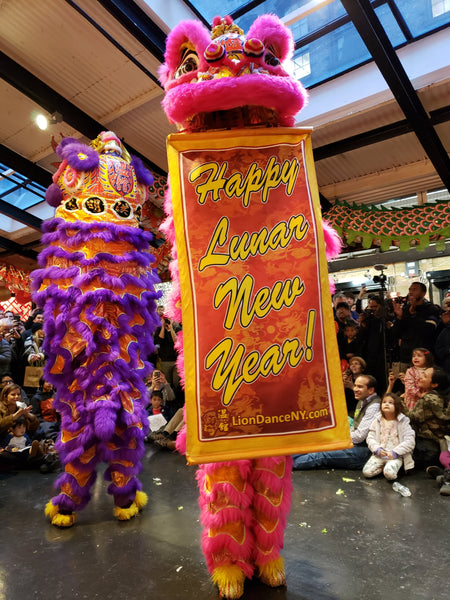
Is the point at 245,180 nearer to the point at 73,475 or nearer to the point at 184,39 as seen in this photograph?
the point at 184,39

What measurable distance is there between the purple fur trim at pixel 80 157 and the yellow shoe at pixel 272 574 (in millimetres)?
2039

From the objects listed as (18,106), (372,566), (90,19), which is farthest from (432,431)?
(18,106)

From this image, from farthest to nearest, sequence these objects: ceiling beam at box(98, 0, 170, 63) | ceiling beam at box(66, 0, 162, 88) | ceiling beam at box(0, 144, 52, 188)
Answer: ceiling beam at box(0, 144, 52, 188) < ceiling beam at box(66, 0, 162, 88) < ceiling beam at box(98, 0, 170, 63)

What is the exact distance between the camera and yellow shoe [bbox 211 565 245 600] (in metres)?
1.45

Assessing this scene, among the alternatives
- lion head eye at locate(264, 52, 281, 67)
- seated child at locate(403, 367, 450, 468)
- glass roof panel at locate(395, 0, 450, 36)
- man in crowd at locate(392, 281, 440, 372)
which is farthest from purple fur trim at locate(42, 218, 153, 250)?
glass roof panel at locate(395, 0, 450, 36)

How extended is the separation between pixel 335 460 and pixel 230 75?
9.14 feet

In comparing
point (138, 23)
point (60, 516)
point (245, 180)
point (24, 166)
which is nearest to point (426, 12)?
point (138, 23)

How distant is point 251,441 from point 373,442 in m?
2.20

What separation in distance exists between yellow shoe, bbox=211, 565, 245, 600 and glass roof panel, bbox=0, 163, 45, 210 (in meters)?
6.86

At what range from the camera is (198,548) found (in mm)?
1913

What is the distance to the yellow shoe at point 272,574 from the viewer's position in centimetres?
154

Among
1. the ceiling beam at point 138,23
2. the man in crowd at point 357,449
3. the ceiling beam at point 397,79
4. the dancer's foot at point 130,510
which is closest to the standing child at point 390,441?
the man in crowd at point 357,449

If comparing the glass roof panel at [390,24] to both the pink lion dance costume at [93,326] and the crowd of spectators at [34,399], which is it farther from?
the crowd of spectators at [34,399]

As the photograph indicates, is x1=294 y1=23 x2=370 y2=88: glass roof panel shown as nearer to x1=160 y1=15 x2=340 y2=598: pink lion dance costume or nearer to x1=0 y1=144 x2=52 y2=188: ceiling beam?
x1=160 y1=15 x2=340 y2=598: pink lion dance costume
